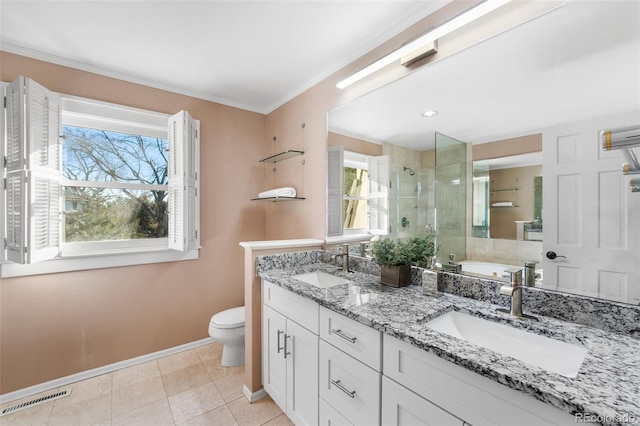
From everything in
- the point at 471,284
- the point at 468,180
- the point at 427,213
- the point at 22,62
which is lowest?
the point at 471,284

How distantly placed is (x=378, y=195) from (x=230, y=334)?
1.60 meters

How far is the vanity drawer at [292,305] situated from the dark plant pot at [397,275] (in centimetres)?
45

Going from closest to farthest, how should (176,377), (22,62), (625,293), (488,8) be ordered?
(625,293) → (488,8) → (22,62) → (176,377)

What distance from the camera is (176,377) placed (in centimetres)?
216

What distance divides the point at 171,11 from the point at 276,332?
2.02 metres

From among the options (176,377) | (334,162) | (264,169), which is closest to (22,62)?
(264,169)

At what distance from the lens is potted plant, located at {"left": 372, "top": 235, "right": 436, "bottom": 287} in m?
1.53

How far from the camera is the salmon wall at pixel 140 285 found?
196 cm

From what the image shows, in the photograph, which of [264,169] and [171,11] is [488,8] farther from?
[264,169]

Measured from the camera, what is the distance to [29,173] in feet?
5.82

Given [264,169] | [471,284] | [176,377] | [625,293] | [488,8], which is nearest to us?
[625,293]

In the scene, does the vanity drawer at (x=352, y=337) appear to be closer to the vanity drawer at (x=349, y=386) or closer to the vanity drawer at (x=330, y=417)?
the vanity drawer at (x=349, y=386)

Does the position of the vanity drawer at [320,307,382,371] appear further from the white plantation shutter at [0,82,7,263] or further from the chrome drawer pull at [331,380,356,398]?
the white plantation shutter at [0,82,7,263]

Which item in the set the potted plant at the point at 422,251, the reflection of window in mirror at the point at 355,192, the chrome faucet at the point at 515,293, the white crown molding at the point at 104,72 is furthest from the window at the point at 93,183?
the chrome faucet at the point at 515,293
